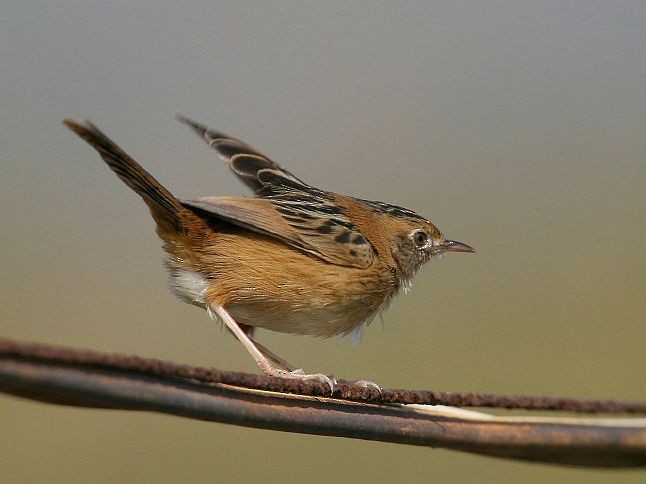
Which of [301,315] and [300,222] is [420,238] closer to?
[300,222]

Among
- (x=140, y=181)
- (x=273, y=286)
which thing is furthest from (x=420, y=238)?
(x=140, y=181)

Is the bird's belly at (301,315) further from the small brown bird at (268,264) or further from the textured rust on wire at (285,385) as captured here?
the textured rust on wire at (285,385)

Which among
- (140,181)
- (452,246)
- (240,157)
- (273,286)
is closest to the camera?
(140,181)

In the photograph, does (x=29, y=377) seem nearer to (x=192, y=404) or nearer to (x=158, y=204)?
(x=192, y=404)

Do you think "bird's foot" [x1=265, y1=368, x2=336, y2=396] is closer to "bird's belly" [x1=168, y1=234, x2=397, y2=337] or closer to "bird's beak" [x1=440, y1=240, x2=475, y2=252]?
"bird's belly" [x1=168, y1=234, x2=397, y2=337]

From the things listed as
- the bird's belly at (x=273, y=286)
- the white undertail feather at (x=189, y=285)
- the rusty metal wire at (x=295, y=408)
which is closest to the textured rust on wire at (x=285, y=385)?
the rusty metal wire at (x=295, y=408)

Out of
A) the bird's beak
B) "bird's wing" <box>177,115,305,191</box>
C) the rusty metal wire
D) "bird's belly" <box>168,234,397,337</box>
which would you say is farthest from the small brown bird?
the rusty metal wire

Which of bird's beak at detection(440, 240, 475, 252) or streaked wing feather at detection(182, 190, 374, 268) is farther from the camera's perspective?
bird's beak at detection(440, 240, 475, 252)

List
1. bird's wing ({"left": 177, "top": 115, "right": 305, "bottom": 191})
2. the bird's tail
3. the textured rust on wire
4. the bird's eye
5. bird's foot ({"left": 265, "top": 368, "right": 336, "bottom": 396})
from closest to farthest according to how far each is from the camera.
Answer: the textured rust on wire → the bird's tail → bird's foot ({"left": 265, "top": 368, "right": 336, "bottom": 396}) → bird's wing ({"left": 177, "top": 115, "right": 305, "bottom": 191}) → the bird's eye
